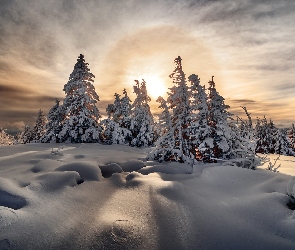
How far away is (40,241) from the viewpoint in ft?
7.61

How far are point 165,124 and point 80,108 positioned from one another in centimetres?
970

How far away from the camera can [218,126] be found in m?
11.1

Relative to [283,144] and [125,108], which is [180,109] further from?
[283,144]

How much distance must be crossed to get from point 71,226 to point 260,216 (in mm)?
2778

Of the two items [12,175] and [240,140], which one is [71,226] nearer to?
[12,175]

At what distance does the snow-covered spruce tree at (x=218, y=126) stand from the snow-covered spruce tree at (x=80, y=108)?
10.9m

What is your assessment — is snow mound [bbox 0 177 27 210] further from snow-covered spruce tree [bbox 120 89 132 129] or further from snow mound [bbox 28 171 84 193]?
snow-covered spruce tree [bbox 120 89 132 129]

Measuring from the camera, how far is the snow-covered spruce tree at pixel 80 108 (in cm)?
1820

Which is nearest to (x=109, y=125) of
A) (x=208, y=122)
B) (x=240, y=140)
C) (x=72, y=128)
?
(x=72, y=128)

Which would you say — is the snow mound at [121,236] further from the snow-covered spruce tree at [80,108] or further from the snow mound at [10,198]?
the snow-covered spruce tree at [80,108]

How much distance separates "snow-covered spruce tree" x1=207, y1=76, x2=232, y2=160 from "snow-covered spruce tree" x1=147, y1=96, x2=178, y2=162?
2192 mm

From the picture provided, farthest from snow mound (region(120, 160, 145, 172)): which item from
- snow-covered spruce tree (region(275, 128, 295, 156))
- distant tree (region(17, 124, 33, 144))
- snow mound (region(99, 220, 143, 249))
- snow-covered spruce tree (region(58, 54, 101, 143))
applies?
snow-covered spruce tree (region(275, 128, 295, 156))

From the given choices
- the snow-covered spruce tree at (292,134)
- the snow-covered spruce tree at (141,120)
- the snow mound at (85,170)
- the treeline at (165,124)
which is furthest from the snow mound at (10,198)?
the snow-covered spruce tree at (292,134)

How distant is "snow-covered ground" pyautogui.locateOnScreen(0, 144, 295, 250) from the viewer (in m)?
2.45
